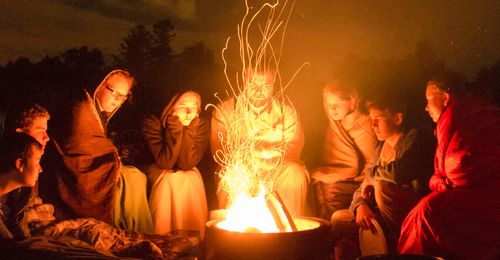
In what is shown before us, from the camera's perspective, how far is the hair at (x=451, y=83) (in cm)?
461

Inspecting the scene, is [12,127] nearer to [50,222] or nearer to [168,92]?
[50,222]

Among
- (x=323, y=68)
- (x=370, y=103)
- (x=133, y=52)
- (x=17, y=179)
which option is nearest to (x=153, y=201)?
(x=17, y=179)

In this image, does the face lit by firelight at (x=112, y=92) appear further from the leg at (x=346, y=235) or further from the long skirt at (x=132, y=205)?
the leg at (x=346, y=235)

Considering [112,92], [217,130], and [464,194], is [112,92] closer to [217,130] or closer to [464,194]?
[217,130]

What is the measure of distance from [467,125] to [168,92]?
12.4ft

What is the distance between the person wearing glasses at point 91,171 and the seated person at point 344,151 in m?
2.19

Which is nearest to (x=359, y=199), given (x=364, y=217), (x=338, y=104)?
(x=364, y=217)

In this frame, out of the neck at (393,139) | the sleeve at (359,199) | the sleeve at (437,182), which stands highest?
the neck at (393,139)

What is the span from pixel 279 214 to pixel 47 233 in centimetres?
229

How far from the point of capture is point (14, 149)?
4797mm

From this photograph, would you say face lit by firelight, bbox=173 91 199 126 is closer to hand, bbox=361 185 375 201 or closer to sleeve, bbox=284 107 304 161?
sleeve, bbox=284 107 304 161

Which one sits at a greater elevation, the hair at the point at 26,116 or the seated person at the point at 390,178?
the hair at the point at 26,116

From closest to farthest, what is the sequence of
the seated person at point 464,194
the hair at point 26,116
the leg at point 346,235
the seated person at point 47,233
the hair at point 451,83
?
the seated person at point 464,194
the seated person at point 47,233
the hair at point 451,83
the hair at point 26,116
the leg at point 346,235

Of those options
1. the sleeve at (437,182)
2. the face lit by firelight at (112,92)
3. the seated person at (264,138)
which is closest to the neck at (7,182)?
the face lit by firelight at (112,92)
